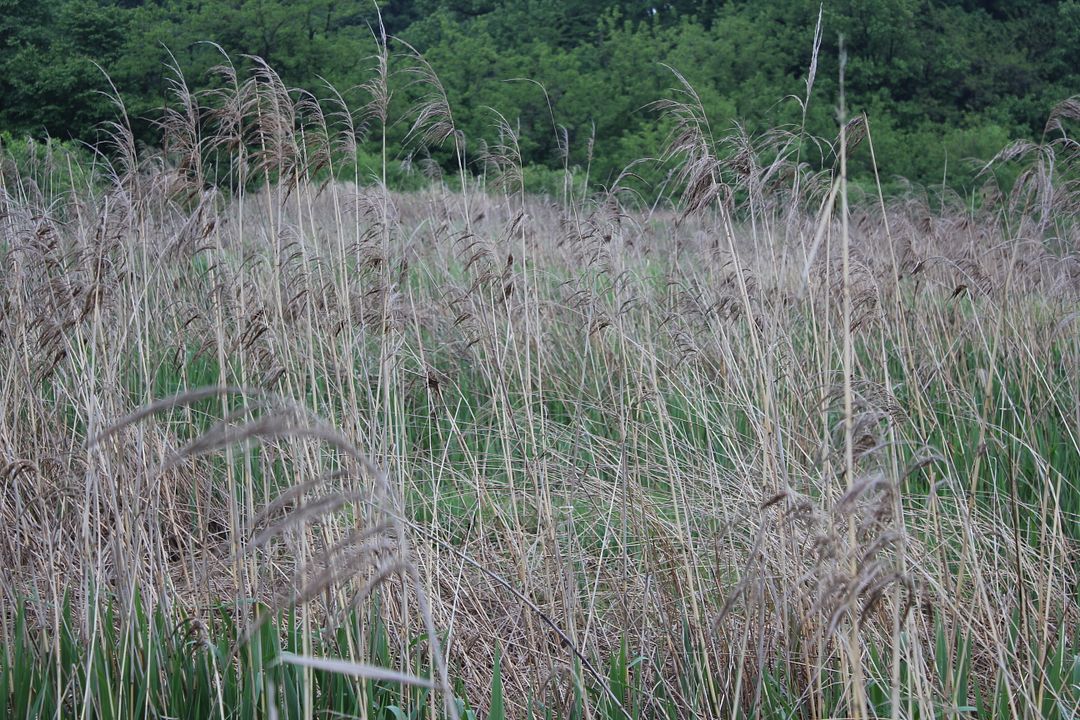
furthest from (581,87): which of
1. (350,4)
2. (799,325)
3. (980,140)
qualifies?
(799,325)

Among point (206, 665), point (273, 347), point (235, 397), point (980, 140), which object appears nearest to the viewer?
point (206, 665)

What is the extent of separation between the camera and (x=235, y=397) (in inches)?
127

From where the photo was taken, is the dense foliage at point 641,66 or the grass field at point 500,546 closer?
the grass field at point 500,546

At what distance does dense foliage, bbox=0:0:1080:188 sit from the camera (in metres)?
15.5

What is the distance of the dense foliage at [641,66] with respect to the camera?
1552cm

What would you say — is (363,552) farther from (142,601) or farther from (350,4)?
(350,4)

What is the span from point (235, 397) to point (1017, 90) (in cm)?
2058

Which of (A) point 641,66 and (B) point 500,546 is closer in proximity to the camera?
(B) point 500,546

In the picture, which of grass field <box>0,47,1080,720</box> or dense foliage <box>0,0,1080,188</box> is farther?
dense foliage <box>0,0,1080,188</box>

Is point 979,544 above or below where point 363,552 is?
below

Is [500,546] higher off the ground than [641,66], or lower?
lower

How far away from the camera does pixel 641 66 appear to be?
782 inches

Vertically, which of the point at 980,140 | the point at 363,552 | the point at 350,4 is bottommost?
the point at 980,140

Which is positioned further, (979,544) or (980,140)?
(980,140)
